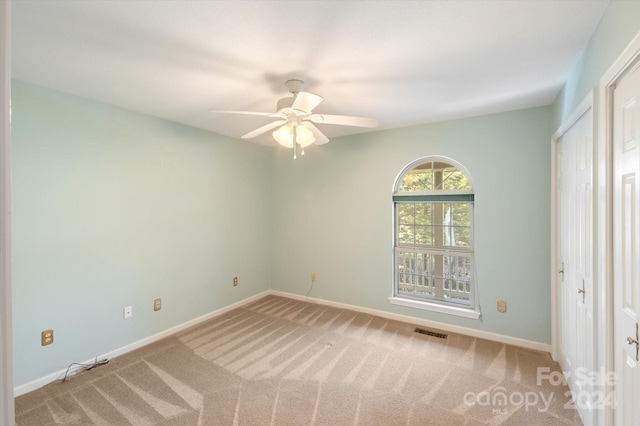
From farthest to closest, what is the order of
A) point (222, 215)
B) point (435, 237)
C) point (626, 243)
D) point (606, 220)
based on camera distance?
point (222, 215)
point (435, 237)
point (606, 220)
point (626, 243)

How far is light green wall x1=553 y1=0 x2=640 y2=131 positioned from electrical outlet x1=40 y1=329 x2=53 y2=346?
405cm

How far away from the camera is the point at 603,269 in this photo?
148cm

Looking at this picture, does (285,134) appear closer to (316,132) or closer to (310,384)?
A: (316,132)

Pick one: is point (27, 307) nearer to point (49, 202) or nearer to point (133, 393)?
point (49, 202)

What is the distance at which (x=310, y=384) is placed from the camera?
2316 mm

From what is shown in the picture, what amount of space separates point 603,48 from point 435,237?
7.55 ft

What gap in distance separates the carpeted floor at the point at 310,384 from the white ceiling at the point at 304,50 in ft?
7.78

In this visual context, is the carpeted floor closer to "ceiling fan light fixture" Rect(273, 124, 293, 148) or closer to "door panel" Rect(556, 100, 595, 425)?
"door panel" Rect(556, 100, 595, 425)

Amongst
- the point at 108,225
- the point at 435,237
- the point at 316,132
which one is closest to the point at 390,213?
the point at 435,237

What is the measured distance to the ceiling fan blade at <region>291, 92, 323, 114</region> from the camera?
74.6 inches

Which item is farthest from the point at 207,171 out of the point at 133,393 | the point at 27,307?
the point at 133,393

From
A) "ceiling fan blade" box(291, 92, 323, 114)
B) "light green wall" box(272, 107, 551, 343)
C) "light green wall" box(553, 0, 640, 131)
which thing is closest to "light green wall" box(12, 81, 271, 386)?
"light green wall" box(272, 107, 551, 343)

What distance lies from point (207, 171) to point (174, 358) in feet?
6.86

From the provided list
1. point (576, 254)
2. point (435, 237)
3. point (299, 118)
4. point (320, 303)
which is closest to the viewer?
point (576, 254)
